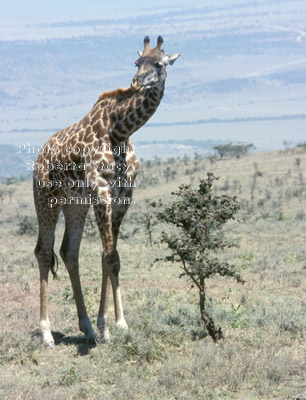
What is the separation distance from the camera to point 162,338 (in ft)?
30.7

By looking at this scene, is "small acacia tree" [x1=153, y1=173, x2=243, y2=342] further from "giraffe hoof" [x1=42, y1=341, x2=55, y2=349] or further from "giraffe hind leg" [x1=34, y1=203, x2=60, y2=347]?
"giraffe hoof" [x1=42, y1=341, x2=55, y2=349]

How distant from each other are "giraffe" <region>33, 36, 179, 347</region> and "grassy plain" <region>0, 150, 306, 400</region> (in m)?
0.65

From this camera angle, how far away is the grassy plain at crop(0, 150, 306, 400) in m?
7.82

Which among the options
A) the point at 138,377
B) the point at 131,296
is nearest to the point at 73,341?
the point at 138,377

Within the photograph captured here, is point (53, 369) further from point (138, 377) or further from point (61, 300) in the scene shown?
point (61, 300)

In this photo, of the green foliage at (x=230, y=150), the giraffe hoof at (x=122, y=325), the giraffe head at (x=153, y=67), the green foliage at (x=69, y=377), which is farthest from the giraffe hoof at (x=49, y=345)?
the green foliage at (x=230, y=150)

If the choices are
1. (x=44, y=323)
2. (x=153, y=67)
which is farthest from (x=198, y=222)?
(x=44, y=323)

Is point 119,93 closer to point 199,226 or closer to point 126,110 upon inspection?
point 126,110

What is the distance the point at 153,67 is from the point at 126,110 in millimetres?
751

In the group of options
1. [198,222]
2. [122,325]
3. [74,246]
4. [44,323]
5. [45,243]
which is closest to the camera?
[122,325]

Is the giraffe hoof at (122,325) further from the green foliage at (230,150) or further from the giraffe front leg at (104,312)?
the green foliage at (230,150)

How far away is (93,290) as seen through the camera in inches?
546

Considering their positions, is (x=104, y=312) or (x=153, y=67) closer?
(x=153, y=67)

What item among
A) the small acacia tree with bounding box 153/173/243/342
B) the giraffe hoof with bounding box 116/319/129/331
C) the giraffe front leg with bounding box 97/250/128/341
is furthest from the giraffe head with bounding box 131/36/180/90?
the giraffe hoof with bounding box 116/319/129/331
